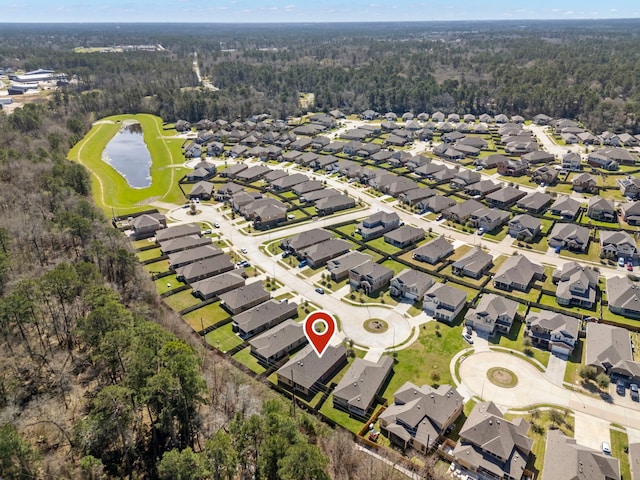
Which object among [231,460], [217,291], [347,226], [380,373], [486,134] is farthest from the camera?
[486,134]

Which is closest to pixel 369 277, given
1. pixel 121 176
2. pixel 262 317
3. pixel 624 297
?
pixel 262 317

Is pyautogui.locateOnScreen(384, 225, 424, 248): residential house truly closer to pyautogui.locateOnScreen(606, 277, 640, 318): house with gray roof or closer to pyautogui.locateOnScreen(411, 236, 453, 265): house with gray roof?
pyautogui.locateOnScreen(411, 236, 453, 265): house with gray roof

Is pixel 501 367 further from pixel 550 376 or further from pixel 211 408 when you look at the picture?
pixel 211 408

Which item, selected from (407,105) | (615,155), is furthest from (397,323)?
(407,105)

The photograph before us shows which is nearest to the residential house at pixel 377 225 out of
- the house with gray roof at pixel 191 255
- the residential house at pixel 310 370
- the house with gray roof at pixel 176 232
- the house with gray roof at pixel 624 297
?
the house with gray roof at pixel 191 255

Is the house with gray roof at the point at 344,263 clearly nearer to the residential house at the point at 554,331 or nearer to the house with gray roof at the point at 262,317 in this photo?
Result: the house with gray roof at the point at 262,317

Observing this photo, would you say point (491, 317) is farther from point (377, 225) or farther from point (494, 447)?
point (377, 225)
